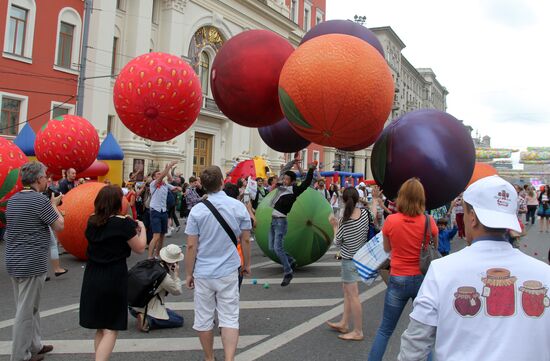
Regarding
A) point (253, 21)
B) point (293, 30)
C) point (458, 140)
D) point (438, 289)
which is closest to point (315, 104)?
point (458, 140)

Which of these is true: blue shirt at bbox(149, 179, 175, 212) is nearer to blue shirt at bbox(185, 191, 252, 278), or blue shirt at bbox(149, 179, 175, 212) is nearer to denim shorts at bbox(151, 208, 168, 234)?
denim shorts at bbox(151, 208, 168, 234)

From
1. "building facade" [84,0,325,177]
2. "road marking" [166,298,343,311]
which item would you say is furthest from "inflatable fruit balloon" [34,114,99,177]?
"building facade" [84,0,325,177]

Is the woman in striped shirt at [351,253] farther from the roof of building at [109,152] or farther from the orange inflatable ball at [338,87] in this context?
the roof of building at [109,152]

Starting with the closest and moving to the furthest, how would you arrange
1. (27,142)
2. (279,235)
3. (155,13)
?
(279,235) < (27,142) < (155,13)

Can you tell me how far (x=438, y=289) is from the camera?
167cm

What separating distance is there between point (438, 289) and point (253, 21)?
31.3 m

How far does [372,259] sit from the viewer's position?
13.6 feet

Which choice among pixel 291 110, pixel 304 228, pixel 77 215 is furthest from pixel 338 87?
pixel 77 215

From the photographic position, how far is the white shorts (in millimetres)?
3832

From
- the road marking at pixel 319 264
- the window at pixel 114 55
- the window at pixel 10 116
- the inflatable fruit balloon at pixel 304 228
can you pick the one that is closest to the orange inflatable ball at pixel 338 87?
the inflatable fruit balloon at pixel 304 228

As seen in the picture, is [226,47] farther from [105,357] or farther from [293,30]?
[293,30]

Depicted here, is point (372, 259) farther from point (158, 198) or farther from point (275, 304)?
point (158, 198)

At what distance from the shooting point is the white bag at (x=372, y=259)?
13.4ft

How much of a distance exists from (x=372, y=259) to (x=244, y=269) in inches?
48.9
